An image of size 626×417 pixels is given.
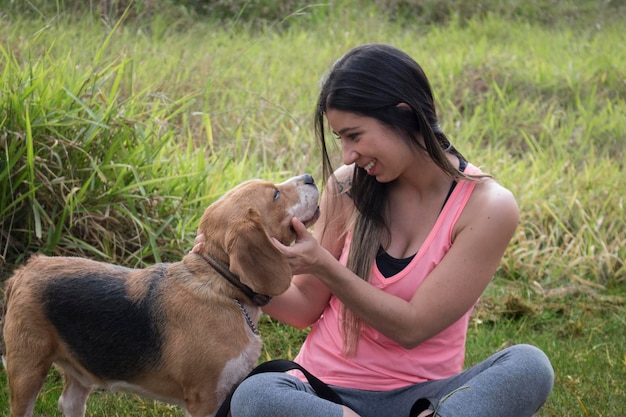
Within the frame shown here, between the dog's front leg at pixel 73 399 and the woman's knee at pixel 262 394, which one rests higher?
the woman's knee at pixel 262 394

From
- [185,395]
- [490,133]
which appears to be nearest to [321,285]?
[185,395]

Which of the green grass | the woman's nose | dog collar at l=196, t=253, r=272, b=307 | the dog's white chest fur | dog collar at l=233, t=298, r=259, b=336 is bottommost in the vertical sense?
the green grass

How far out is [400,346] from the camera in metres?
3.46

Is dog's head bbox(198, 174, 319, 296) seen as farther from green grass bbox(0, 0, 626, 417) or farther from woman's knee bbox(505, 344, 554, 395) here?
green grass bbox(0, 0, 626, 417)

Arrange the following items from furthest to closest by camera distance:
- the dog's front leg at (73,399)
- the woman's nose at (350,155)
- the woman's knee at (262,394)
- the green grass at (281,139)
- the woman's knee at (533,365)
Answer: the green grass at (281,139) < the dog's front leg at (73,399) < the woman's nose at (350,155) < the woman's knee at (533,365) < the woman's knee at (262,394)

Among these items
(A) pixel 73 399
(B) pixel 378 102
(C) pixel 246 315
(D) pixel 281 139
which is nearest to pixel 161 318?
(C) pixel 246 315

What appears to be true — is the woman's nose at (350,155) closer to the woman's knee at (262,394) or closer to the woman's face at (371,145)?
the woman's face at (371,145)

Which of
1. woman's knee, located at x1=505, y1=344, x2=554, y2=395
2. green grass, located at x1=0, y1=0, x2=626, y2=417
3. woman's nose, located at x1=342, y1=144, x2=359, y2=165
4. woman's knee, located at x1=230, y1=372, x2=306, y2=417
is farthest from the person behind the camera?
green grass, located at x1=0, y1=0, x2=626, y2=417

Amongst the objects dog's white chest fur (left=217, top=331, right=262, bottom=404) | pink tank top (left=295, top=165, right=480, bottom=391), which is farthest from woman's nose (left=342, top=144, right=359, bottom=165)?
dog's white chest fur (left=217, top=331, right=262, bottom=404)

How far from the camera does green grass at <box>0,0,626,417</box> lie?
477 cm

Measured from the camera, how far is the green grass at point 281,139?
4770 mm

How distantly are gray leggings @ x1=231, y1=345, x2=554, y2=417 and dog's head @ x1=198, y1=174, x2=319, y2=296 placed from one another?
380 mm

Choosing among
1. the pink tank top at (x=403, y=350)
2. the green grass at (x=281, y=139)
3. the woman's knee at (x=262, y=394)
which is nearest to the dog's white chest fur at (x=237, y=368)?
the woman's knee at (x=262, y=394)

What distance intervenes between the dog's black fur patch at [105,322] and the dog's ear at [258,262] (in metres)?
0.46
